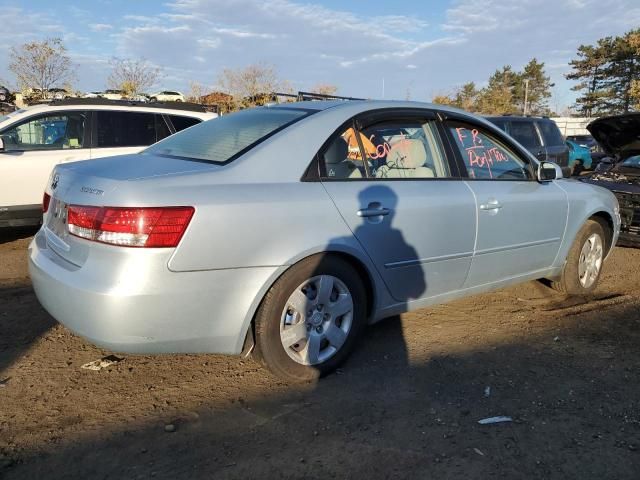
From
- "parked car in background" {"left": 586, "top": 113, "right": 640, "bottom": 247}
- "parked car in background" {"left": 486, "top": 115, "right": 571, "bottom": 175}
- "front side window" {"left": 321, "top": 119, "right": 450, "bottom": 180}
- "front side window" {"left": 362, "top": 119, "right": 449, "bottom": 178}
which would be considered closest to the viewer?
"front side window" {"left": 321, "top": 119, "right": 450, "bottom": 180}

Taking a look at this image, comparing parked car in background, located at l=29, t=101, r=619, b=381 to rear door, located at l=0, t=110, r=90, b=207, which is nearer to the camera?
parked car in background, located at l=29, t=101, r=619, b=381

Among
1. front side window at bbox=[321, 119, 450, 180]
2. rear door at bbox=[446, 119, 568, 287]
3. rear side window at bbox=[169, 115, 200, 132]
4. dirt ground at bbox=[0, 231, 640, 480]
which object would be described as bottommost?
dirt ground at bbox=[0, 231, 640, 480]

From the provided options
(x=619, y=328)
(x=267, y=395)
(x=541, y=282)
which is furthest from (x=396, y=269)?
(x=541, y=282)

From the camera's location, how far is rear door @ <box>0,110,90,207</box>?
6.52 m

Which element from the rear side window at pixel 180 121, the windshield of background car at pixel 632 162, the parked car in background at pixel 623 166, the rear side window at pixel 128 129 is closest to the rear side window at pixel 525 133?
the parked car in background at pixel 623 166

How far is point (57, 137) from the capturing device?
695cm

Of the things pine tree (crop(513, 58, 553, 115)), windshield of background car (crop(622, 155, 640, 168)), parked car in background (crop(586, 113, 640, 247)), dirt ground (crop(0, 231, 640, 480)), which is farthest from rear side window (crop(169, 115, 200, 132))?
pine tree (crop(513, 58, 553, 115))

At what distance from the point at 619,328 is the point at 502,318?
0.87m

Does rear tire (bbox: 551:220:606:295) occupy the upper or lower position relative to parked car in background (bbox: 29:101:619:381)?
lower

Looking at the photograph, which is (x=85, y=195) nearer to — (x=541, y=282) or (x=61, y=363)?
(x=61, y=363)

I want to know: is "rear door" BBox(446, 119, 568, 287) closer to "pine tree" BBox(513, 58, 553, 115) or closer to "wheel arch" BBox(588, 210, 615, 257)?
"wheel arch" BBox(588, 210, 615, 257)

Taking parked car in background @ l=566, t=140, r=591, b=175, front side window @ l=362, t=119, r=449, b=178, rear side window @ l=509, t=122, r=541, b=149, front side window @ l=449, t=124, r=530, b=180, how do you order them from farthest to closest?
1. parked car in background @ l=566, t=140, r=591, b=175
2. rear side window @ l=509, t=122, r=541, b=149
3. front side window @ l=449, t=124, r=530, b=180
4. front side window @ l=362, t=119, r=449, b=178

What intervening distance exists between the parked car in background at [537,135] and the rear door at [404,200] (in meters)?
7.31

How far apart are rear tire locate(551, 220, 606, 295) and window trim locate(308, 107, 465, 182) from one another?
5.53 ft
